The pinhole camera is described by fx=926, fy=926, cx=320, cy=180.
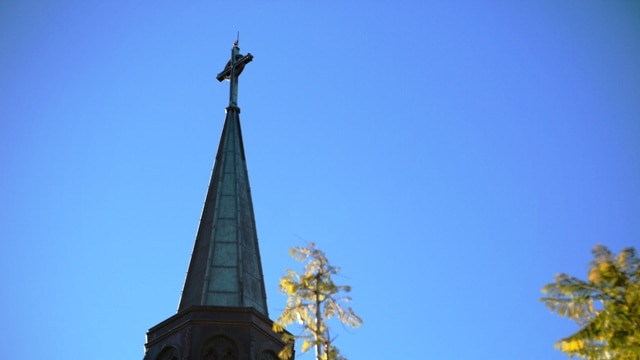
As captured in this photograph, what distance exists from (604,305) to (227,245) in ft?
52.8

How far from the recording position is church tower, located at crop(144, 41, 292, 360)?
27062 mm

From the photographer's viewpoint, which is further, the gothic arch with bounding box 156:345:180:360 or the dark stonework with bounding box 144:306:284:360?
the gothic arch with bounding box 156:345:180:360

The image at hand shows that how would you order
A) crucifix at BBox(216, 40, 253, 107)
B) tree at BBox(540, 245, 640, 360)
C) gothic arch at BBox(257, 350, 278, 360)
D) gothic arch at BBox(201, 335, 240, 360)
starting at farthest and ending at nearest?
crucifix at BBox(216, 40, 253, 107), gothic arch at BBox(257, 350, 278, 360), gothic arch at BBox(201, 335, 240, 360), tree at BBox(540, 245, 640, 360)

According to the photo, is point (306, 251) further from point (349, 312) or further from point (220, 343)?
point (220, 343)

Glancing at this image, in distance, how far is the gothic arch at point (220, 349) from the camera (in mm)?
26809

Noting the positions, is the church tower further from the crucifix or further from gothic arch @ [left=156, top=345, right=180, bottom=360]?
the crucifix

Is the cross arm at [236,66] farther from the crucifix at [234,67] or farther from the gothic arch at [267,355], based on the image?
the gothic arch at [267,355]

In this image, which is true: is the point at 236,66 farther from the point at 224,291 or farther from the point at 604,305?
the point at 604,305

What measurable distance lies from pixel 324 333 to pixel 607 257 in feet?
17.5

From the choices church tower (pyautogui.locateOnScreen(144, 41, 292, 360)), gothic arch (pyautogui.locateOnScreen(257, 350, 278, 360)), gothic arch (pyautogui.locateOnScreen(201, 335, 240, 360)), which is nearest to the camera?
gothic arch (pyautogui.locateOnScreen(201, 335, 240, 360))

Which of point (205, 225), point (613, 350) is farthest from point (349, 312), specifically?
point (205, 225)

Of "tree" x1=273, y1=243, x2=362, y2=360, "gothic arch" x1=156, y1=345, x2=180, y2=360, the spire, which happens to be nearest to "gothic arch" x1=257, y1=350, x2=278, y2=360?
the spire

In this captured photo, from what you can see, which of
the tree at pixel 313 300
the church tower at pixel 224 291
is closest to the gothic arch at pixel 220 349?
the church tower at pixel 224 291

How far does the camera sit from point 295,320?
1755 centimetres
